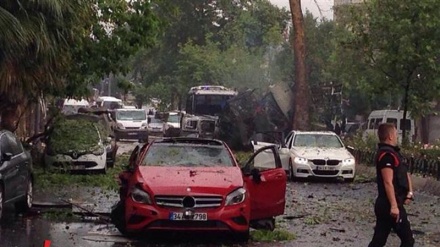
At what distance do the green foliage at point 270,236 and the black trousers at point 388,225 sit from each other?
161 inches

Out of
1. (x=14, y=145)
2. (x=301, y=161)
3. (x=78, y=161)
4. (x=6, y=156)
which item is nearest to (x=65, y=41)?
(x=14, y=145)

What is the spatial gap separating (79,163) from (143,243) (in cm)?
1329

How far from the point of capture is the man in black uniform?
1016cm

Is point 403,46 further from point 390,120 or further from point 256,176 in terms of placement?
point 390,120

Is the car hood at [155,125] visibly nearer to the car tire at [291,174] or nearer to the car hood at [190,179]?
the car tire at [291,174]

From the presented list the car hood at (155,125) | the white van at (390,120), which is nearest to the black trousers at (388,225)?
the white van at (390,120)

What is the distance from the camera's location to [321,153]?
26.7 m

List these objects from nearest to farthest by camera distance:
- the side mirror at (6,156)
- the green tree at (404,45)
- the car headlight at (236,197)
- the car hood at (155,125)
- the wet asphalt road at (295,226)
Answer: the car headlight at (236,197) < the wet asphalt road at (295,226) < the side mirror at (6,156) < the green tree at (404,45) < the car hood at (155,125)

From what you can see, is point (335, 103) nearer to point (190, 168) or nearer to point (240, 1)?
Result: point (240, 1)

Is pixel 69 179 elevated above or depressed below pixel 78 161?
below

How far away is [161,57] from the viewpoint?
8150 centimetres

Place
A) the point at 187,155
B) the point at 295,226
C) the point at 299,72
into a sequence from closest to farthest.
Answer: the point at 187,155 < the point at 295,226 < the point at 299,72

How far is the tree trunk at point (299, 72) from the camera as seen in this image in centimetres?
3728

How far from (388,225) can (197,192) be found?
3.80 metres
